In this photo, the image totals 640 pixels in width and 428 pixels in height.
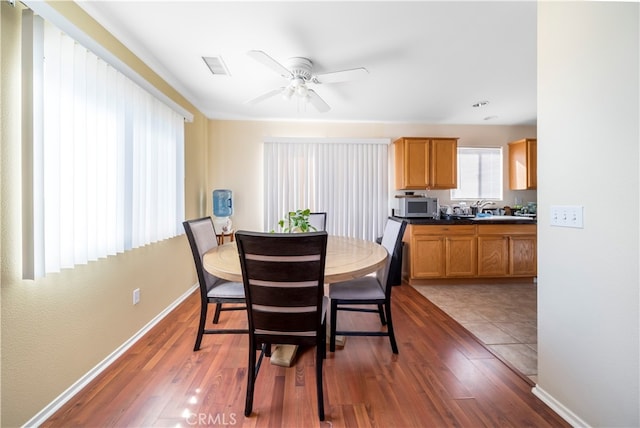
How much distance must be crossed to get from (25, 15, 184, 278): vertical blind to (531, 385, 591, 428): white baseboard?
9.32 ft

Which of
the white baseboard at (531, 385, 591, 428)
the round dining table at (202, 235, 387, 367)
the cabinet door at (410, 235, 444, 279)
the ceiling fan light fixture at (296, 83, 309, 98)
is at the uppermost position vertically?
the ceiling fan light fixture at (296, 83, 309, 98)

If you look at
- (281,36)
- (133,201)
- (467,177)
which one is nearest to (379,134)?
(467,177)

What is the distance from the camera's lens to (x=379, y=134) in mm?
3996

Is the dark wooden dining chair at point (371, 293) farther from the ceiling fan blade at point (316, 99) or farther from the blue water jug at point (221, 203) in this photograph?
the blue water jug at point (221, 203)

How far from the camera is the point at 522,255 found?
3434 mm

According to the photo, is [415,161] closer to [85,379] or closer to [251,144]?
[251,144]

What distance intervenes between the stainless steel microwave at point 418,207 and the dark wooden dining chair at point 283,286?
110 inches

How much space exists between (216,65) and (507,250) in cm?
425

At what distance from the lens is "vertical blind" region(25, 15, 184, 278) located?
1311 mm

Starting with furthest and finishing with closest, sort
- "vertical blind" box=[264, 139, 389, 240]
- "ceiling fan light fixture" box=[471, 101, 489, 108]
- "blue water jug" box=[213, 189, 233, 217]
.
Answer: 1. "vertical blind" box=[264, 139, 389, 240]
2. "blue water jug" box=[213, 189, 233, 217]
3. "ceiling fan light fixture" box=[471, 101, 489, 108]

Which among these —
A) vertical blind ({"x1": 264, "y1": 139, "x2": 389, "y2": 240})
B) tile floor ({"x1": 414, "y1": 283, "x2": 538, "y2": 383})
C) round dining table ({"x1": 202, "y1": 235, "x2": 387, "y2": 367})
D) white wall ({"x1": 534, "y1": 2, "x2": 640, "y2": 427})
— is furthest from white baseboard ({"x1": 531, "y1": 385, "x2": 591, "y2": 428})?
vertical blind ({"x1": 264, "y1": 139, "x2": 389, "y2": 240})

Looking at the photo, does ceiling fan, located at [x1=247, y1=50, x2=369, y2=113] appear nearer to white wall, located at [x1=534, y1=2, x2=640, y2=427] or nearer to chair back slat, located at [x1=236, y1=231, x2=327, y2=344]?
white wall, located at [x1=534, y1=2, x2=640, y2=427]

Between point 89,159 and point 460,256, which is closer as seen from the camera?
point 89,159

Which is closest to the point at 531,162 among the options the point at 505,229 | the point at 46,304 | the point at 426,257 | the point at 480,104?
the point at 505,229
